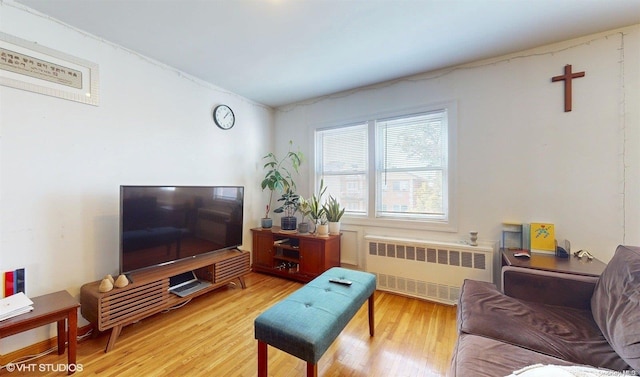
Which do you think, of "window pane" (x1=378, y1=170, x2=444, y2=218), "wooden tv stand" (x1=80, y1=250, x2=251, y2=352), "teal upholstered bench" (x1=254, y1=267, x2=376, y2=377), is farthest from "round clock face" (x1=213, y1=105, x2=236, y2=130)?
"teal upholstered bench" (x1=254, y1=267, x2=376, y2=377)

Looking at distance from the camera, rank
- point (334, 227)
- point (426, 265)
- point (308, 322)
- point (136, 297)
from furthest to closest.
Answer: point (334, 227)
point (426, 265)
point (136, 297)
point (308, 322)

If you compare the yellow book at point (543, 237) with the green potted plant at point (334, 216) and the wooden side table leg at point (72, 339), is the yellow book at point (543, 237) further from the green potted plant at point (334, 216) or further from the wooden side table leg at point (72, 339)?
the wooden side table leg at point (72, 339)

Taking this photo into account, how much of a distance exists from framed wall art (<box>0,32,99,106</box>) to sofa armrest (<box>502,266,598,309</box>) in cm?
352

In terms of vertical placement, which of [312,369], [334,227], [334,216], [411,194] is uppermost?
[411,194]

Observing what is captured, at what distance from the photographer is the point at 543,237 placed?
2.11m

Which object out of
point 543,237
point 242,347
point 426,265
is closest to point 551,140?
point 543,237

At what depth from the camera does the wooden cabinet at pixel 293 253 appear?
2900 millimetres

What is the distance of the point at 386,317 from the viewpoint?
7.34 ft

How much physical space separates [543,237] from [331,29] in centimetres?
251

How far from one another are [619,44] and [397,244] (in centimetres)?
249

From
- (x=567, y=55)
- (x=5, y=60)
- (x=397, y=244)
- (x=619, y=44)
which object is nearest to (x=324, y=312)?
(x=397, y=244)

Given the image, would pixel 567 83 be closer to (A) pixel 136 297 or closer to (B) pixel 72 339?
(A) pixel 136 297

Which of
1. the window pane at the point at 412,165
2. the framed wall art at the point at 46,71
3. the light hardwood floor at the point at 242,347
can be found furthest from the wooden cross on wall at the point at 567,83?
the framed wall art at the point at 46,71

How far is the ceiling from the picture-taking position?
5.57ft
